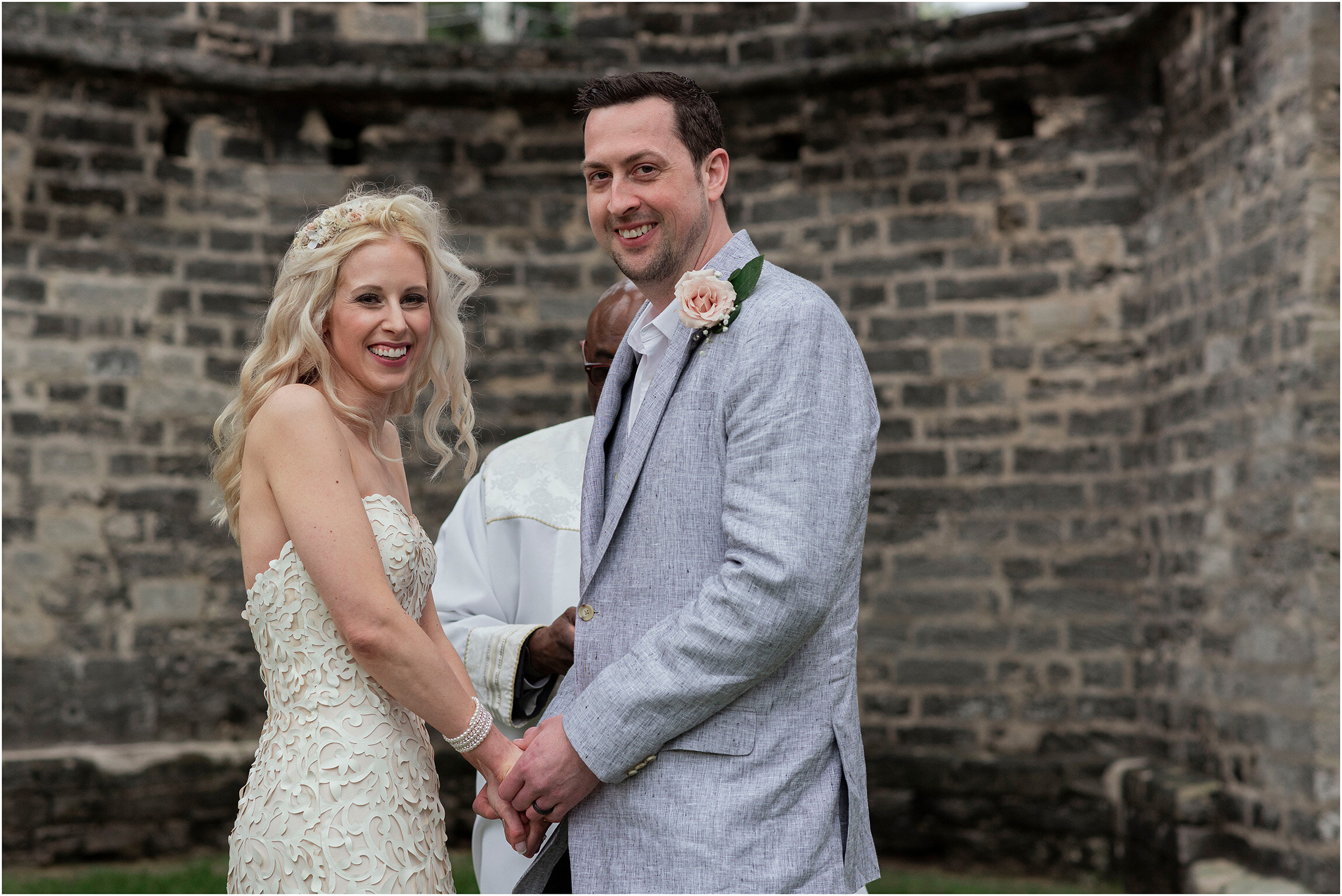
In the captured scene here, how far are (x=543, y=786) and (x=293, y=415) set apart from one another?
32.6 inches

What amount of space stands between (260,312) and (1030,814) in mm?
5141

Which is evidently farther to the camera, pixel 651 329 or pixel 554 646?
pixel 554 646

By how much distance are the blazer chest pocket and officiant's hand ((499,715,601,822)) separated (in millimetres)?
167

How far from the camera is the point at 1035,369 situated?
22.4 feet

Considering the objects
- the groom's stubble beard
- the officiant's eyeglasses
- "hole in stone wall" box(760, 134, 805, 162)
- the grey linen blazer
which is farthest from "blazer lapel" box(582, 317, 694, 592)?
"hole in stone wall" box(760, 134, 805, 162)

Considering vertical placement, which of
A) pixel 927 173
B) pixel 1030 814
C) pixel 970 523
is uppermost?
pixel 927 173

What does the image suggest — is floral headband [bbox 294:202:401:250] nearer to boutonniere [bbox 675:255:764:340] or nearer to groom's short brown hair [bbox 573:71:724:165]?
groom's short brown hair [bbox 573:71:724:165]

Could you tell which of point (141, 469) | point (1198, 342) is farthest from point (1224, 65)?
point (141, 469)

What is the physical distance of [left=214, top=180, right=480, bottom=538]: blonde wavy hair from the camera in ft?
7.64

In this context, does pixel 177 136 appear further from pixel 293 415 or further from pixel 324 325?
pixel 293 415

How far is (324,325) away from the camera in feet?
7.82

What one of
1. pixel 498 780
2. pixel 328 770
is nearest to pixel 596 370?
pixel 498 780

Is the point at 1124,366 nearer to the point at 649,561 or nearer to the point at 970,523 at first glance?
the point at 970,523

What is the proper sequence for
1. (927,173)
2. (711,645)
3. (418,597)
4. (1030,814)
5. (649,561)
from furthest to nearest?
(927,173), (1030,814), (418,597), (649,561), (711,645)
